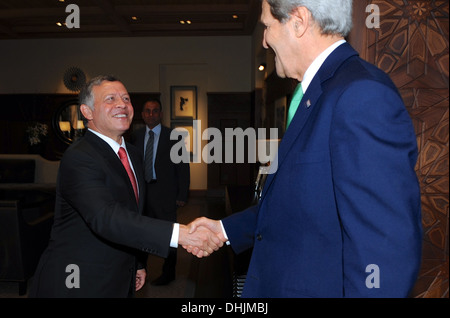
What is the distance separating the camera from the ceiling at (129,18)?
7.65 m

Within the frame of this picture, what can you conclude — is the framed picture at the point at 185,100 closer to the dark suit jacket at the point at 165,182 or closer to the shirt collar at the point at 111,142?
the dark suit jacket at the point at 165,182

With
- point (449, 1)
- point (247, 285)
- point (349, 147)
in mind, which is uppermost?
point (449, 1)

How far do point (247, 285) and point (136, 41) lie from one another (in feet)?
31.5

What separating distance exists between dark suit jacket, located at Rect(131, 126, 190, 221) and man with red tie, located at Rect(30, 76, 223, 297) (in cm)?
222

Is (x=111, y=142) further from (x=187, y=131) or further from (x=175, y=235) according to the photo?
(x=187, y=131)

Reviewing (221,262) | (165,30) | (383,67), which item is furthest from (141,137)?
(165,30)

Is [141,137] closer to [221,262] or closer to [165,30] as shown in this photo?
[221,262]

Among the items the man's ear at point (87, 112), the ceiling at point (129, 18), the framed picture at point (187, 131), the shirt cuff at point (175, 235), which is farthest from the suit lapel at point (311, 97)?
the framed picture at point (187, 131)

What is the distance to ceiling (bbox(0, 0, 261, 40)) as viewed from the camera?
25.1 ft

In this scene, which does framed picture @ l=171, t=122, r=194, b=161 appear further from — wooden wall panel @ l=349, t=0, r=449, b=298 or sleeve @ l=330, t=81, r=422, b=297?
sleeve @ l=330, t=81, r=422, b=297

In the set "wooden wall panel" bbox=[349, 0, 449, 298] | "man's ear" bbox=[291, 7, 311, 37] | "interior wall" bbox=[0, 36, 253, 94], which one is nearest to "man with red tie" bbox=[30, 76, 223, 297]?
"man's ear" bbox=[291, 7, 311, 37]

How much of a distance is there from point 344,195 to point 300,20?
0.68 m

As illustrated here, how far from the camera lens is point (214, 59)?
10.0m

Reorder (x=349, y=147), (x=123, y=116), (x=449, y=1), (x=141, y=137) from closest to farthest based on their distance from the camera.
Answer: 1. (x=349, y=147)
2. (x=449, y=1)
3. (x=123, y=116)
4. (x=141, y=137)
